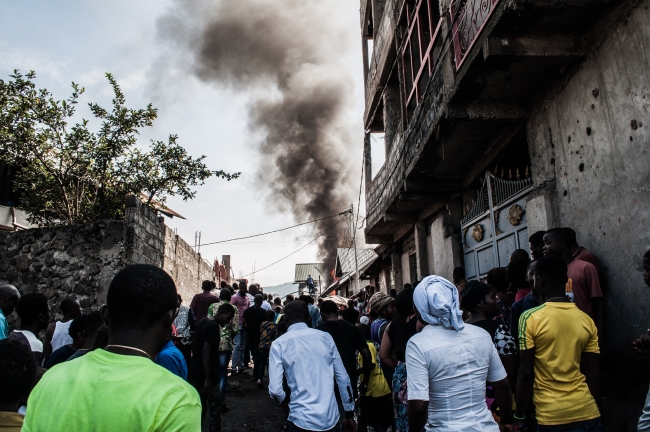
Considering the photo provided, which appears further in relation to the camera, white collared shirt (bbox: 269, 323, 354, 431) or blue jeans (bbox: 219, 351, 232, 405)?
blue jeans (bbox: 219, 351, 232, 405)

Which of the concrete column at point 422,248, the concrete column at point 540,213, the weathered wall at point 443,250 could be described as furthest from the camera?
the concrete column at point 422,248

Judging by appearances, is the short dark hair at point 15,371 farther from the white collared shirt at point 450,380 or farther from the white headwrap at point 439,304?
the white headwrap at point 439,304

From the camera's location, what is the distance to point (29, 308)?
3.78 meters

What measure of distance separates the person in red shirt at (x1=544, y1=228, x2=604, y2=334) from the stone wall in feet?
19.9

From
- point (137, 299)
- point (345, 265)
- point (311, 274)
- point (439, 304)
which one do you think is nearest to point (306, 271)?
point (311, 274)

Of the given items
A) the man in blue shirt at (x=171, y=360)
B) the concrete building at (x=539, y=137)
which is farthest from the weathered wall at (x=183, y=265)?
the man in blue shirt at (x=171, y=360)

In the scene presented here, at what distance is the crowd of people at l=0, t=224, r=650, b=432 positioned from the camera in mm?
1264

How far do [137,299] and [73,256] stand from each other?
699 cm

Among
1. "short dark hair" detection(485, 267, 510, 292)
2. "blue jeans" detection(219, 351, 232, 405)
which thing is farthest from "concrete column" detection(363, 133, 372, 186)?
"short dark hair" detection(485, 267, 510, 292)

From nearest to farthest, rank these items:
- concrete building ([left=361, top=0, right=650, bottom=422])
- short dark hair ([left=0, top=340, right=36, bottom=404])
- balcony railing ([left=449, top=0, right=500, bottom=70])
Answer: short dark hair ([left=0, top=340, right=36, bottom=404]) → concrete building ([left=361, top=0, right=650, bottom=422]) → balcony railing ([left=449, top=0, right=500, bottom=70])

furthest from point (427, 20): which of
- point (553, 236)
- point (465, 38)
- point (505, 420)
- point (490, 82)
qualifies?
point (505, 420)

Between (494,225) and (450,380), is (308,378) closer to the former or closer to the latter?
(450,380)

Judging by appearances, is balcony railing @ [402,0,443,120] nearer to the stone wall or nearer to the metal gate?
the metal gate

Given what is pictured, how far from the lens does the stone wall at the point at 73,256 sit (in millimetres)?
7336
